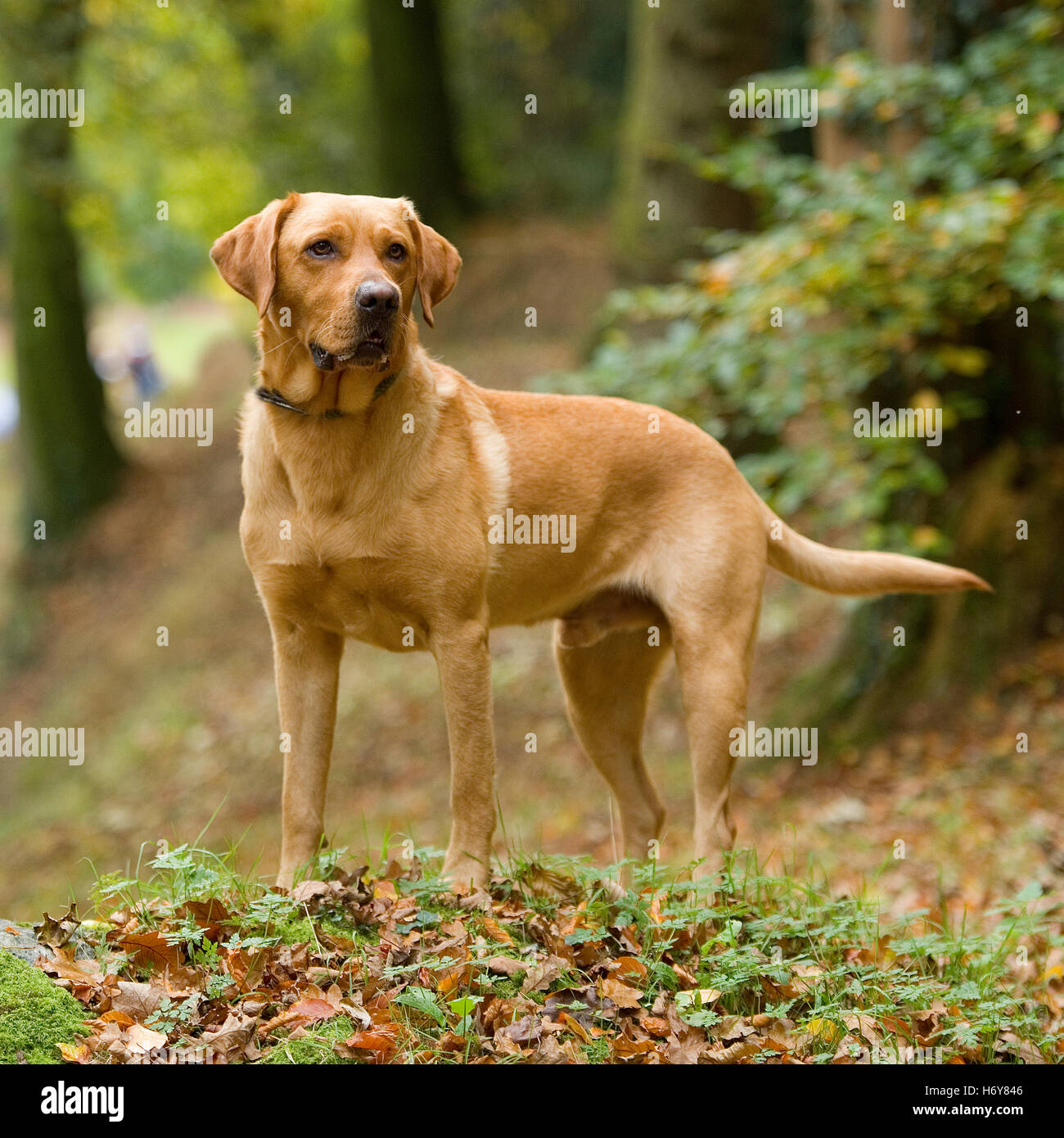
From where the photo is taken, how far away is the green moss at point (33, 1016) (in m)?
3.16

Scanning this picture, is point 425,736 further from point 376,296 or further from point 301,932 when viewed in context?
point 376,296

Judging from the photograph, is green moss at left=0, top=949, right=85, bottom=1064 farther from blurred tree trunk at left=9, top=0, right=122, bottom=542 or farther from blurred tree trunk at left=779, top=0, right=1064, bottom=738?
blurred tree trunk at left=9, top=0, right=122, bottom=542

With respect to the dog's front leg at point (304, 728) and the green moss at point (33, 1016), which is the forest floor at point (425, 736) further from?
the green moss at point (33, 1016)

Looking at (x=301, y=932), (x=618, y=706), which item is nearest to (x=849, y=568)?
(x=618, y=706)

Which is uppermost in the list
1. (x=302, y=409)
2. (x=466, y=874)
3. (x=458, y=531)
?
(x=302, y=409)

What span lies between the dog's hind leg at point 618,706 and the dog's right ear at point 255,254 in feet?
6.31

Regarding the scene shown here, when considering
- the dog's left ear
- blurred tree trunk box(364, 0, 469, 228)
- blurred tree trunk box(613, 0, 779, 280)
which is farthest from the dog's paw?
blurred tree trunk box(364, 0, 469, 228)

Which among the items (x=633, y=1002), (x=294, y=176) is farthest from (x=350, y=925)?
(x=294, y=176)

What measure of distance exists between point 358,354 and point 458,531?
69cm

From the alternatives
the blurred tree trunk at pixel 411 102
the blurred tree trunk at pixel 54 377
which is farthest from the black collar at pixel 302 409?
the blurred tree trunk at pixel 411 102

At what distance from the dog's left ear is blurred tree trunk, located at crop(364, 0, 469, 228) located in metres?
12.3

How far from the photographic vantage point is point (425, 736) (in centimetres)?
1055

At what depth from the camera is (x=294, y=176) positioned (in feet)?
58.5
